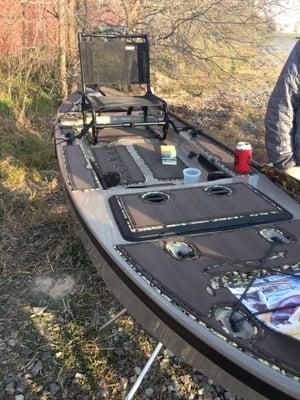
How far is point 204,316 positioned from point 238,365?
0.24 m

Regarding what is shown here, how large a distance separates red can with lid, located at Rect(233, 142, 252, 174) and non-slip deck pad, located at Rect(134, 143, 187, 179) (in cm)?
45

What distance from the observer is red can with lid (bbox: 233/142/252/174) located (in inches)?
119

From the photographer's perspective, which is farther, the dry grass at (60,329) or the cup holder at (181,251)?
the dry grass at (60,329)

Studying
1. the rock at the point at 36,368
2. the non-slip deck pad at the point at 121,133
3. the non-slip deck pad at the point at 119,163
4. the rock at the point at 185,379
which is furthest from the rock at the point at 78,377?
the non-slip deck pad at the point at 121,133

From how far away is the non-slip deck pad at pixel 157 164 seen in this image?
328cm

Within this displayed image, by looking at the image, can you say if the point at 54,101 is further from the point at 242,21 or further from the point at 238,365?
the point at 238,365

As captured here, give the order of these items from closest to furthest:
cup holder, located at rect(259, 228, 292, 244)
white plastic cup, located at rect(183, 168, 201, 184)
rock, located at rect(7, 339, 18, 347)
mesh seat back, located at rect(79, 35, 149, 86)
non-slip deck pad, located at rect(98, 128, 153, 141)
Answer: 1. cup holder, located at rect(259, 228, 292, 244)
2. rock, located at rect(7, 339, 18, 347)
3. white plastic cup, located at rect(183, 168, 201, 184)
4. non-slip deck pad, located at rect(98, 128, 153, 141)
5. mesh seat back, located at rect(79, 35, 149, 86)

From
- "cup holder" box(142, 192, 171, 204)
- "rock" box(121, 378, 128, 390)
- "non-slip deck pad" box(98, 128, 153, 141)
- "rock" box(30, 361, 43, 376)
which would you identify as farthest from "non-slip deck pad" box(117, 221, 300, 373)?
"non-slip deck pad" box(98, 128, 153, 141)

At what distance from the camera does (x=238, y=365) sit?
1.46 metres

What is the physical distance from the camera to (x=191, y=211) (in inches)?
95.3

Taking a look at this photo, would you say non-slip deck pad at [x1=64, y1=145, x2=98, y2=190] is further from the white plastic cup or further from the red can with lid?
the red can with lid

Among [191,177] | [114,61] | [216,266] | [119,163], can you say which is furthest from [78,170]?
[114,61]

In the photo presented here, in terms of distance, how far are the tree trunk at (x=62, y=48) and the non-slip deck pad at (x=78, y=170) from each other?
5.33 metres

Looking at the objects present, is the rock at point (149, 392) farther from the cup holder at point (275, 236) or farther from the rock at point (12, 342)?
the cup holder at point (275, 236)
